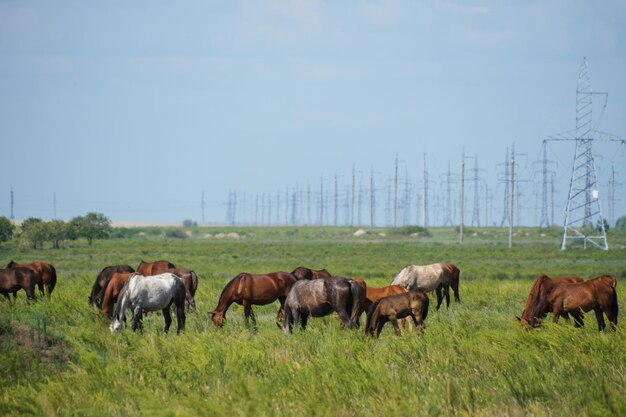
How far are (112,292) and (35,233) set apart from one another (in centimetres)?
6883

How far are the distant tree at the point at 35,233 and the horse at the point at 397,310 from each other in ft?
237

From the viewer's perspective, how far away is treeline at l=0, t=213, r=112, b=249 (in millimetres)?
82519

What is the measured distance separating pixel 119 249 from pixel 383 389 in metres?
73.0

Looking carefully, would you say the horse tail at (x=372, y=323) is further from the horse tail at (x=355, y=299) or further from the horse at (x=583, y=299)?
the horse at (x=583, y=299)

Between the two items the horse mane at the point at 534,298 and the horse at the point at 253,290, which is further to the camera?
the horse at the point at 253,290

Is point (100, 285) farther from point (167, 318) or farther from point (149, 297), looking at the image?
point (149, 297)

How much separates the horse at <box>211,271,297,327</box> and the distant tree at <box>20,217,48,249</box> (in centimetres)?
6796

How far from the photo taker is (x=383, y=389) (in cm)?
1293

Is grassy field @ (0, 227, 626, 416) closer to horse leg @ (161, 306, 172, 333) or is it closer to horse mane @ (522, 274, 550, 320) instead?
horse leg @ (161, 306, 172, 333)

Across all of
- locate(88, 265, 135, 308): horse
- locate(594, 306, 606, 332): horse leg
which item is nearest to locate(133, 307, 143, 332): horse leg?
locate(88, 265, 135, 308): horse

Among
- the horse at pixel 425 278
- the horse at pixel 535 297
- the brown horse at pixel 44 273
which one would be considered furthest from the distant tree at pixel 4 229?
the horse at pixel 535 297

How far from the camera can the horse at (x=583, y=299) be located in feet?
63.4

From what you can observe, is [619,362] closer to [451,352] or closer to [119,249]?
[451,352]

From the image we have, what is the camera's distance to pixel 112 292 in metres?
21.7
